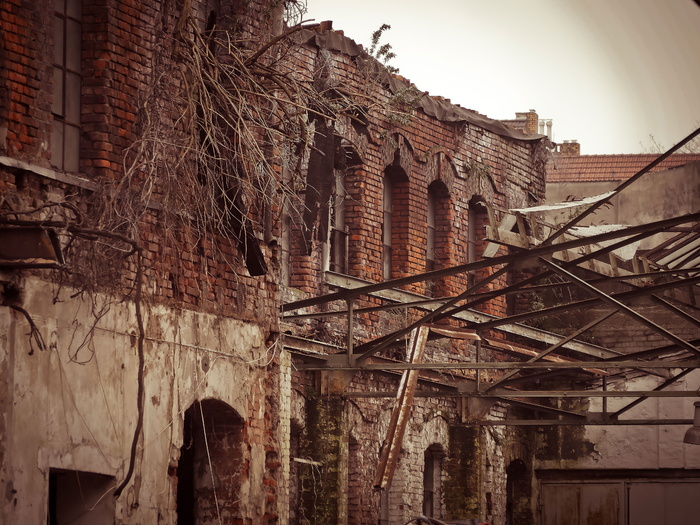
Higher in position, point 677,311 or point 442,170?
point 442,170

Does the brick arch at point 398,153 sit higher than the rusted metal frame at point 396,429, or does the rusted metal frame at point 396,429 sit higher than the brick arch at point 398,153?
the brick arch at point 398,153

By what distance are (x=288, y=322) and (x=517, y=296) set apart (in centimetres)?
741

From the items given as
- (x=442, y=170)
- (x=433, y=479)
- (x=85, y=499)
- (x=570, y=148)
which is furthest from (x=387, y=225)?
(x=570, y=148)

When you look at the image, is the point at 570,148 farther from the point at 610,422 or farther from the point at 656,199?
the point at 610,422

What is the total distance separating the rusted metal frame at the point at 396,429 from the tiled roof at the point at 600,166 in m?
24.5

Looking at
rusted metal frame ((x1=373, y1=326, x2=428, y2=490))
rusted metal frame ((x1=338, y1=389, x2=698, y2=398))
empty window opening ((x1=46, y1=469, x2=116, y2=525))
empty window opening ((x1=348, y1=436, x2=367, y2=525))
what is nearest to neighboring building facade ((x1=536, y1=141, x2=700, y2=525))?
rusted metal frame ((x1=338, y1=389, x2=698, y2=398))

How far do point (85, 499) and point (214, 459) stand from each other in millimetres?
2384

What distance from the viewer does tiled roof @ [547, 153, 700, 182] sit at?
38781mm

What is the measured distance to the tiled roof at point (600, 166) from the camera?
38781 mm

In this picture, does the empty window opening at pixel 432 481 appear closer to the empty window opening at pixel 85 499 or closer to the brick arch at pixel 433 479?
the brick arch at pixel 433 479

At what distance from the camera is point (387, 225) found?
2002 cm

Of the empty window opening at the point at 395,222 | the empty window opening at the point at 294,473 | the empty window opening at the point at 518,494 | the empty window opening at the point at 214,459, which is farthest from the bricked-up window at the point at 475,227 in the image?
the empty window opening at the point at 214,459

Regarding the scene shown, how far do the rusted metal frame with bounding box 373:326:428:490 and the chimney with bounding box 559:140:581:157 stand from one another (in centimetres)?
2736

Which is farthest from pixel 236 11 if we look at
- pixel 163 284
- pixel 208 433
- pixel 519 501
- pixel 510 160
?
pixel 519 501
